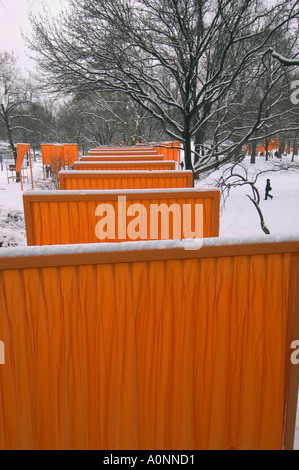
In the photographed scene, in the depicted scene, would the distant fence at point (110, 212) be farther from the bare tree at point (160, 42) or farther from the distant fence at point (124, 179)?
the bare tree at point (160, 42)

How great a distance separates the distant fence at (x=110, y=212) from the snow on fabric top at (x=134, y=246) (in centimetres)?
270

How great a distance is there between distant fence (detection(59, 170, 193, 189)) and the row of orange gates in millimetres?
4311

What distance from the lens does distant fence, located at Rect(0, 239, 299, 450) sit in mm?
2387

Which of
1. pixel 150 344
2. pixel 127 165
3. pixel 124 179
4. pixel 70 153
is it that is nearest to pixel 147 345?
pixel 150 344

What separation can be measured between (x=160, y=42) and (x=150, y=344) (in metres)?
11.0

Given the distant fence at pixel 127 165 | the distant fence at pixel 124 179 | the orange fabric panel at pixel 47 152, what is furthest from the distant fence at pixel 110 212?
the orange fabric panel at pixel 47 152

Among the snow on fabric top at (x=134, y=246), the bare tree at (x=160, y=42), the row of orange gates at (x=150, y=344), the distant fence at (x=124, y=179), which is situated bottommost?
the row of orange gates at (x=150, y=344)

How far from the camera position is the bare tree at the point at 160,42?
10445 mm

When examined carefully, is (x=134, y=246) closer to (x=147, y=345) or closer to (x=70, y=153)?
(x=147, y=345)

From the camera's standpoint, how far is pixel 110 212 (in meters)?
5.20

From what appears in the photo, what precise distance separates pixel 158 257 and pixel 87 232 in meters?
3.05

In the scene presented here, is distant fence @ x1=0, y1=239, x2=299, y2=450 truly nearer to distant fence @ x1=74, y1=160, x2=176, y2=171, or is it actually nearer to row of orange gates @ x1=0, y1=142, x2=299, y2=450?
row of orange gates @ x1=0, y1=142, x2=299, y2=450

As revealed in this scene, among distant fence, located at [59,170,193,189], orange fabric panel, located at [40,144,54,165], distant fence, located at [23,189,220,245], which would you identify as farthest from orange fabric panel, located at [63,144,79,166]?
distant fence, located at [23,189,220,245]
